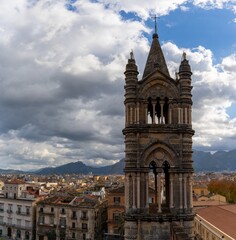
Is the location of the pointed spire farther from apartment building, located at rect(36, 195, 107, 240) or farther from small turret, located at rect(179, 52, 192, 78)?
apartment building, located at rect(36, 195, 107, 240)

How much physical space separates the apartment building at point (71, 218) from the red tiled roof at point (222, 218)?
88.8 feet

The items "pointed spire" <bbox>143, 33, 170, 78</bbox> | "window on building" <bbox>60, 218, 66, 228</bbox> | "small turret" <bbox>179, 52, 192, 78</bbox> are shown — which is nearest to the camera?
"small turret" <bbox>179, 52, 192, 78</bbox>

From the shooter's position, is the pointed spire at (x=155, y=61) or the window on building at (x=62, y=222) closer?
the pointed spire at (x=155, y=61)

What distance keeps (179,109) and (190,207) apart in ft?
15.4

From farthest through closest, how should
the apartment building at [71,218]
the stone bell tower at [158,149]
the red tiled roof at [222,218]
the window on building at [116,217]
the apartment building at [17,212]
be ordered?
the apartment building at [17,212]
the apartment building at [71,218]
the window on building at [116,217]
the red tiled roof at [222,218]
the stone bell tower at [158,149]

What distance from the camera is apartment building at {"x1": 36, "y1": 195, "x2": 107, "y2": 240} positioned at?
68688mm

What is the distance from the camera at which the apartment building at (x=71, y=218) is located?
68.7 meters

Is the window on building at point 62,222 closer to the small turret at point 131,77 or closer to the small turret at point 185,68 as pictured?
the small turret at point 131,77

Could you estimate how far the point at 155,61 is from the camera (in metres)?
19.7

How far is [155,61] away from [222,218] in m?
25.7

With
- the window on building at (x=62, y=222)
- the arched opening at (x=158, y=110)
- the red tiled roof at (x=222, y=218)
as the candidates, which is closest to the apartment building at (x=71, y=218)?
the window on building at (x=62, y=222)

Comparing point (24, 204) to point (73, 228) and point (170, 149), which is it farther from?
point (170, 149)

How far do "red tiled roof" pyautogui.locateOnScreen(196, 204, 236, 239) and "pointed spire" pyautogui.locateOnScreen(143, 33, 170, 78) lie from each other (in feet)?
54.4

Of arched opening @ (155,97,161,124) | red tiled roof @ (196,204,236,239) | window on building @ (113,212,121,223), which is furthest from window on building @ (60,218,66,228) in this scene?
arched opening @ (155,97,161,124)
